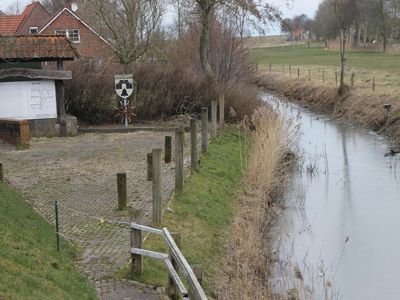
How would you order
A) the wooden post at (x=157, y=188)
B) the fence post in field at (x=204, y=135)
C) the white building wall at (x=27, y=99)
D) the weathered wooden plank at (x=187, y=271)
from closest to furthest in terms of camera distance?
the weathered wooden plank at (x=187, y=271), the wooden post at (x=157, y=188), the fence post in field at (x=204, y=135), the white building wall at (x=27, y=99)

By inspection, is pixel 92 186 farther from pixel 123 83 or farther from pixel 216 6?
pixel 216 6

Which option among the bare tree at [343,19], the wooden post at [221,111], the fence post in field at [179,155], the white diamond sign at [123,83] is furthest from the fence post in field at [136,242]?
the bare tree at [343,19]

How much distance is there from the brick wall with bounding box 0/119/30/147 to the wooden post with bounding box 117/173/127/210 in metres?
9.39

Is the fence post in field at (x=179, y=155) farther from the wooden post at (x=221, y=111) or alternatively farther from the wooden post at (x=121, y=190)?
the wooden post at (x=221, y=111)

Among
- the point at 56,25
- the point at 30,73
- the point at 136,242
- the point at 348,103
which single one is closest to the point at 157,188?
the point at 136,242

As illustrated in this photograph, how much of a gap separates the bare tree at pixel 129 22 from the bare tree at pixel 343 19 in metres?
12.1

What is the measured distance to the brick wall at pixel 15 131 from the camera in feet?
64.9

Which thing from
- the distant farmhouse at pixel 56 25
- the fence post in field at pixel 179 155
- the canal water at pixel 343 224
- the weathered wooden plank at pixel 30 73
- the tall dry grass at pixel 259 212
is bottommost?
the canal water at pixel 343 224

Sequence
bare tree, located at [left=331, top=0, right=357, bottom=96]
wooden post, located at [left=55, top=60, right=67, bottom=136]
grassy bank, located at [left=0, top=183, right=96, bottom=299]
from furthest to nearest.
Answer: bare tree, located at [left=331, top=0, right=357, bottom=96] < wooden post, located at [left=55, top=60, right=67, bottom=136] < grassy bank, located at [left=0, top=183, right=96, bottom=299]

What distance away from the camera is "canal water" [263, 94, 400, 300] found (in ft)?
36.0

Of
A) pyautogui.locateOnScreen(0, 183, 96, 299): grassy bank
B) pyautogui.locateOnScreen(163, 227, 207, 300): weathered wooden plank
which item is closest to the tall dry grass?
pyautogui.locateOnScreen(163, 227, 207, 300): weathered wooden plank

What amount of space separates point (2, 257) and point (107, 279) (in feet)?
4.66

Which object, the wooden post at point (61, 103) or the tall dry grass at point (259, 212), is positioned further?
the wooden post at point (61, 103)

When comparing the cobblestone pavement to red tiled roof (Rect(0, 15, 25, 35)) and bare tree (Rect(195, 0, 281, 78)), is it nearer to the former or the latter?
bare tree (Rect(195, 0, 281, 78))
